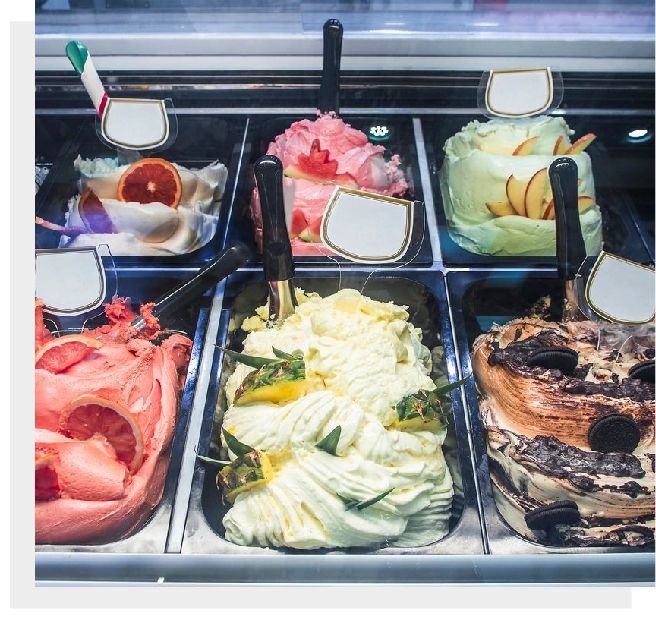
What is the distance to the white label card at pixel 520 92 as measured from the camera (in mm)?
2145

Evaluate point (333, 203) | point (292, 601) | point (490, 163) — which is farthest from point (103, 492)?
point (490, 163)

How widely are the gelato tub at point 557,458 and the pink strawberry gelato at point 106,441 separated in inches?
29.7

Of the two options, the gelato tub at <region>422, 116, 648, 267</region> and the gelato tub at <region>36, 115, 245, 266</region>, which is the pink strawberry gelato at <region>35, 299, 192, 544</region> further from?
the gelato tub at <region>422, 116, 648, 267</region>

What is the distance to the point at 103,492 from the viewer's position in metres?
1.37

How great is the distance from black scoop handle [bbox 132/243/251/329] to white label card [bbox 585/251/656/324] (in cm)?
96

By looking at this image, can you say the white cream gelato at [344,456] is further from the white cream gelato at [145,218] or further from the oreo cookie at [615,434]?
the white cream gelato at [145,218]

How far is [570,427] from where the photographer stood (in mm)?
1527

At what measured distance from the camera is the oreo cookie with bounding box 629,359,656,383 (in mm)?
1577

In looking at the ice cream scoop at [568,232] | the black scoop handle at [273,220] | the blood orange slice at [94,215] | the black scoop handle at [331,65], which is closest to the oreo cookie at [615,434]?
the ice cream scoop at [568,232]

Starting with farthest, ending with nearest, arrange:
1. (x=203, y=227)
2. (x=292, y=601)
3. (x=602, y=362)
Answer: (x=203, y=227) → (x=602, y=362) → (x=292, y=601)

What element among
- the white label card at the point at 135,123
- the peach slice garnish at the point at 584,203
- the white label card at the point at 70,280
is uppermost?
the white label card at the point at 135,123

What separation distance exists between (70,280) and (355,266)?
81 centimetres

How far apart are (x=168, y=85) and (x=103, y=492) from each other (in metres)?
1.45
